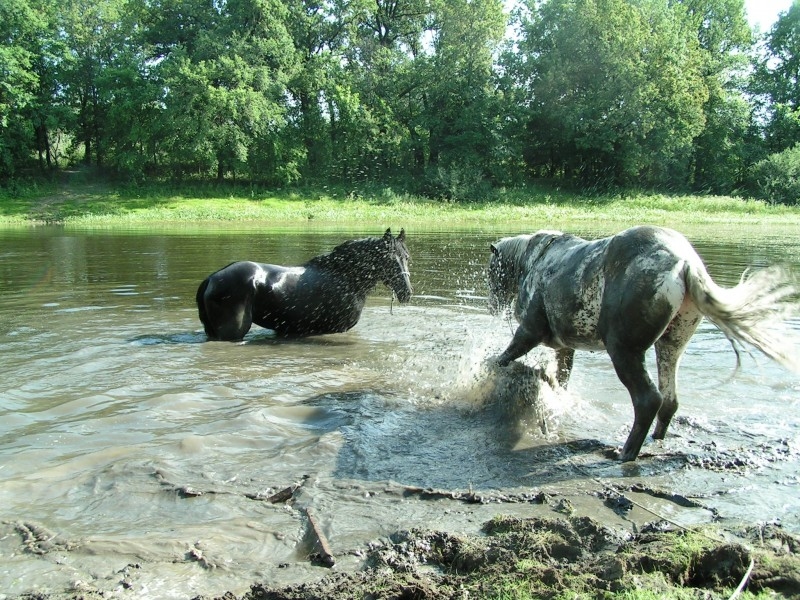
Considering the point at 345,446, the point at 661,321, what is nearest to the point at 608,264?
the point at 661,321

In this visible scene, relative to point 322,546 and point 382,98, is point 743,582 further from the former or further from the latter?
point 382,98

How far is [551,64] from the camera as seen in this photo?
185 ft

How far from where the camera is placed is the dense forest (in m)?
48.8

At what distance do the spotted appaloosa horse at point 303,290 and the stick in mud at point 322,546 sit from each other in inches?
237

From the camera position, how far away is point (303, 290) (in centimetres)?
1015

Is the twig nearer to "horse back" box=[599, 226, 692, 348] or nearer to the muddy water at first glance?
the muddy water

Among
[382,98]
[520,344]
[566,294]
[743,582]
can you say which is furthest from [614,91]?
[743,582]

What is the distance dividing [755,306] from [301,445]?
13.3ft

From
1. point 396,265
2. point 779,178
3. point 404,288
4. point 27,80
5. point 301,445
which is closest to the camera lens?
point 301,445

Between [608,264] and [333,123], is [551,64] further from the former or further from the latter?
[608,264]

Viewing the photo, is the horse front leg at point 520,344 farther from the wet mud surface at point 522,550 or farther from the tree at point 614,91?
the tree at point 614,91

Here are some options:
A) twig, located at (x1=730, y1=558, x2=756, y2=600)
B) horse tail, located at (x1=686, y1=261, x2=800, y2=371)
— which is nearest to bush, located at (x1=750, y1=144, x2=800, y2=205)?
horse tail, located at (x1=686, y1=261, x2=800, y2=371)

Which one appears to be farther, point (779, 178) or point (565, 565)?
point (779, 178)

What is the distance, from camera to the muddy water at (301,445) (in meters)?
3.86
